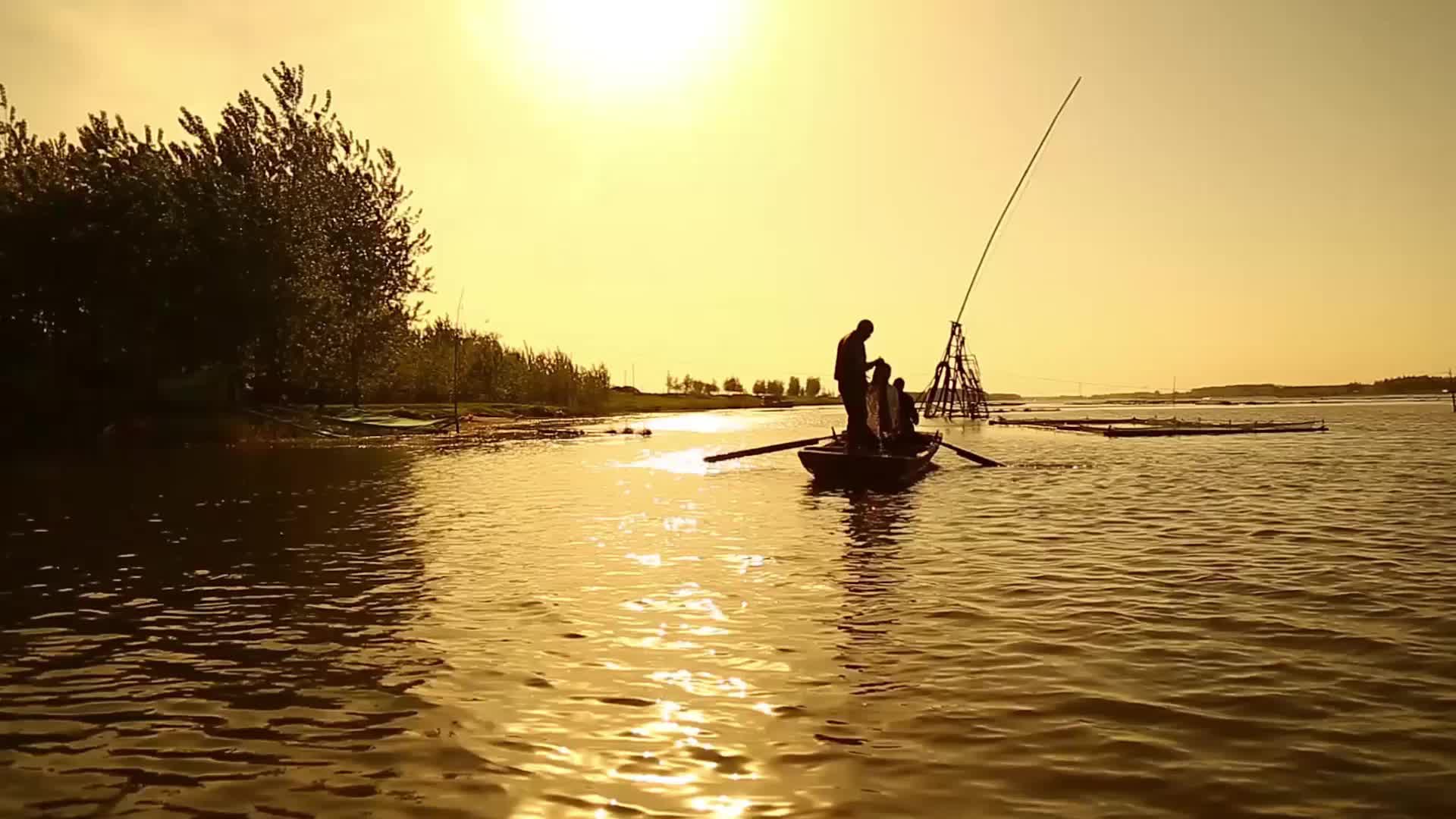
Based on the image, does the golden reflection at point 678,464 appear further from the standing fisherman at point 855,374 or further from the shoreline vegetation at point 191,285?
the shoreline vegetation at point 191,285

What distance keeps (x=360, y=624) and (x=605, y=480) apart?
19.8 m

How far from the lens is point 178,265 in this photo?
46.6 m

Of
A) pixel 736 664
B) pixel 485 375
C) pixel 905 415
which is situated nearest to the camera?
pixel 736 664

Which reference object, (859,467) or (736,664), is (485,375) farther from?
(736,664)

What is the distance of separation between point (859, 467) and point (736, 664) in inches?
678

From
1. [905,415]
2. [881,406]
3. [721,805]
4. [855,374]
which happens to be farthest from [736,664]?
[905,415]

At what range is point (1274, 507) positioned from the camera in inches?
812

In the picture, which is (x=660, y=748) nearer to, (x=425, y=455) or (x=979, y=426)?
(x=425, y=455)

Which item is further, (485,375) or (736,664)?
(485,375)

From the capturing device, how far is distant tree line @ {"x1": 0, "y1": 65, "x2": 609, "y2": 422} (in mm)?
44594

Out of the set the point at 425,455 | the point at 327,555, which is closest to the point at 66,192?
the point at 425,455

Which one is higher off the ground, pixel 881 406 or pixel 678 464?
pixel 881 406

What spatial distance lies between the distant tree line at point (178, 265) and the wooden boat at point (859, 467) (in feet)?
120

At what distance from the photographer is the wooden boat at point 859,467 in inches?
994
